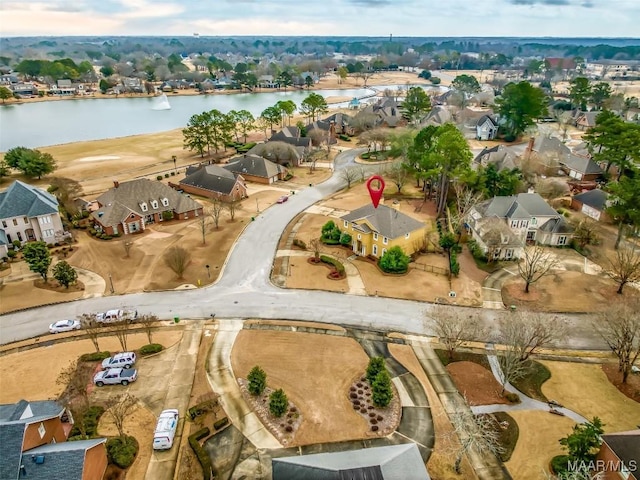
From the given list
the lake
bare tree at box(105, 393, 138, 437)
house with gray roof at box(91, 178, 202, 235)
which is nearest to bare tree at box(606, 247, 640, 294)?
bare tree at box(105, 393, 138, 437)

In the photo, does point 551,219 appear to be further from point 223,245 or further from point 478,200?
point 223,245

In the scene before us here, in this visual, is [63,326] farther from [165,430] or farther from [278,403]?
[278,403]

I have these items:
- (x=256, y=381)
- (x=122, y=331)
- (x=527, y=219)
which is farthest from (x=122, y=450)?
(x=527, y=219)

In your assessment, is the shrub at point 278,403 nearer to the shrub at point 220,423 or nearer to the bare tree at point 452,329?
the shrub at point 220,423

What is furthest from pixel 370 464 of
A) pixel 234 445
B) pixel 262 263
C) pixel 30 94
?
pixel 30 94

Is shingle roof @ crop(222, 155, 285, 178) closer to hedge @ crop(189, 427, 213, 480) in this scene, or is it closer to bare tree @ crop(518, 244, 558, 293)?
bare tree @ crop(518, 244, 558, 293)

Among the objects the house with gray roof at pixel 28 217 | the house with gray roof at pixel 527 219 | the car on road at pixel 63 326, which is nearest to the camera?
the car on road at pixel 63 326

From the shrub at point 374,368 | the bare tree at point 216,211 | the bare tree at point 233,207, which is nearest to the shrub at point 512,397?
the shrub at point 374,368
